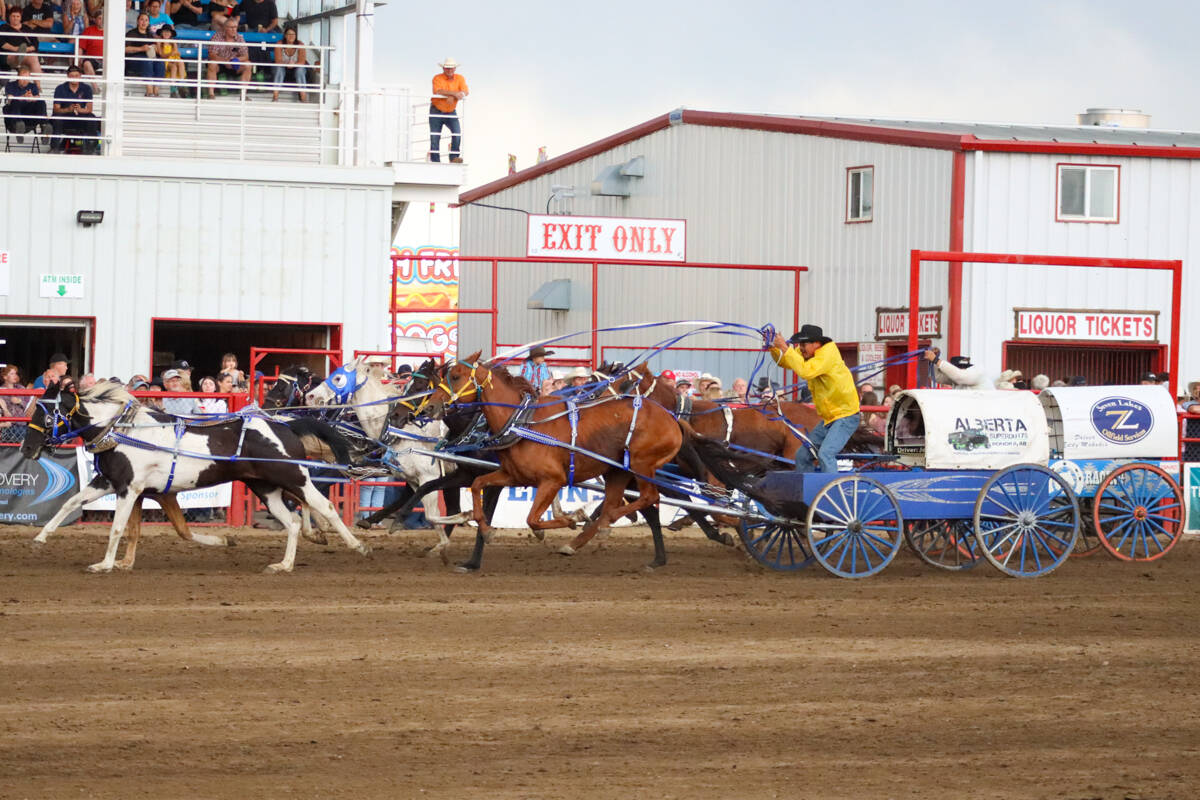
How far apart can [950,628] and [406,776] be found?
513 cm

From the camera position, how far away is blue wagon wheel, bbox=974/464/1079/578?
13531 mm

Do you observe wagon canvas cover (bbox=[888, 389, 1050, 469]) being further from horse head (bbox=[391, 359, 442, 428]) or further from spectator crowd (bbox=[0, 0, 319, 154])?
spectator crowd (bbox=[0, 0, 319, 154])

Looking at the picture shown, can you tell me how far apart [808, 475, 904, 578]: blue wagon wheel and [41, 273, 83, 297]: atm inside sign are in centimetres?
1062

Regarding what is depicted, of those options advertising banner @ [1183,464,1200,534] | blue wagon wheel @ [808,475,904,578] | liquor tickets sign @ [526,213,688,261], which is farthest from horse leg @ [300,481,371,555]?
liquor tickets sign @ [526,213,688,261]

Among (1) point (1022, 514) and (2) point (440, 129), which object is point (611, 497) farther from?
(2) point (440, 129)

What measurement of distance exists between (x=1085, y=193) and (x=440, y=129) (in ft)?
31.1

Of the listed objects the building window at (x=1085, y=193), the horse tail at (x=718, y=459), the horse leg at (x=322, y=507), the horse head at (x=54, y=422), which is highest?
the building window at (x=1085, y=193)

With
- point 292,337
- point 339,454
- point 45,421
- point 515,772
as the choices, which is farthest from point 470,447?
point 292,337

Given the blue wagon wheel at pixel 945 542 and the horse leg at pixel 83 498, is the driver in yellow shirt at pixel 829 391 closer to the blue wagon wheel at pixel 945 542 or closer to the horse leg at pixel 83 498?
the blue wagon wheel at pixel 945 542

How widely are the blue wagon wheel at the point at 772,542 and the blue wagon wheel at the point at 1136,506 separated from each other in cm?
274

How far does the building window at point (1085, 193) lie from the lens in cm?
2414

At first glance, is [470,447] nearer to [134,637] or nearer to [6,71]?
[134,637]

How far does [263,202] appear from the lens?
20.6m

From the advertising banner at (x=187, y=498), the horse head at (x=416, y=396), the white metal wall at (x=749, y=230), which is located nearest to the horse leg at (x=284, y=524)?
the horse head at (x=416, y=396)
